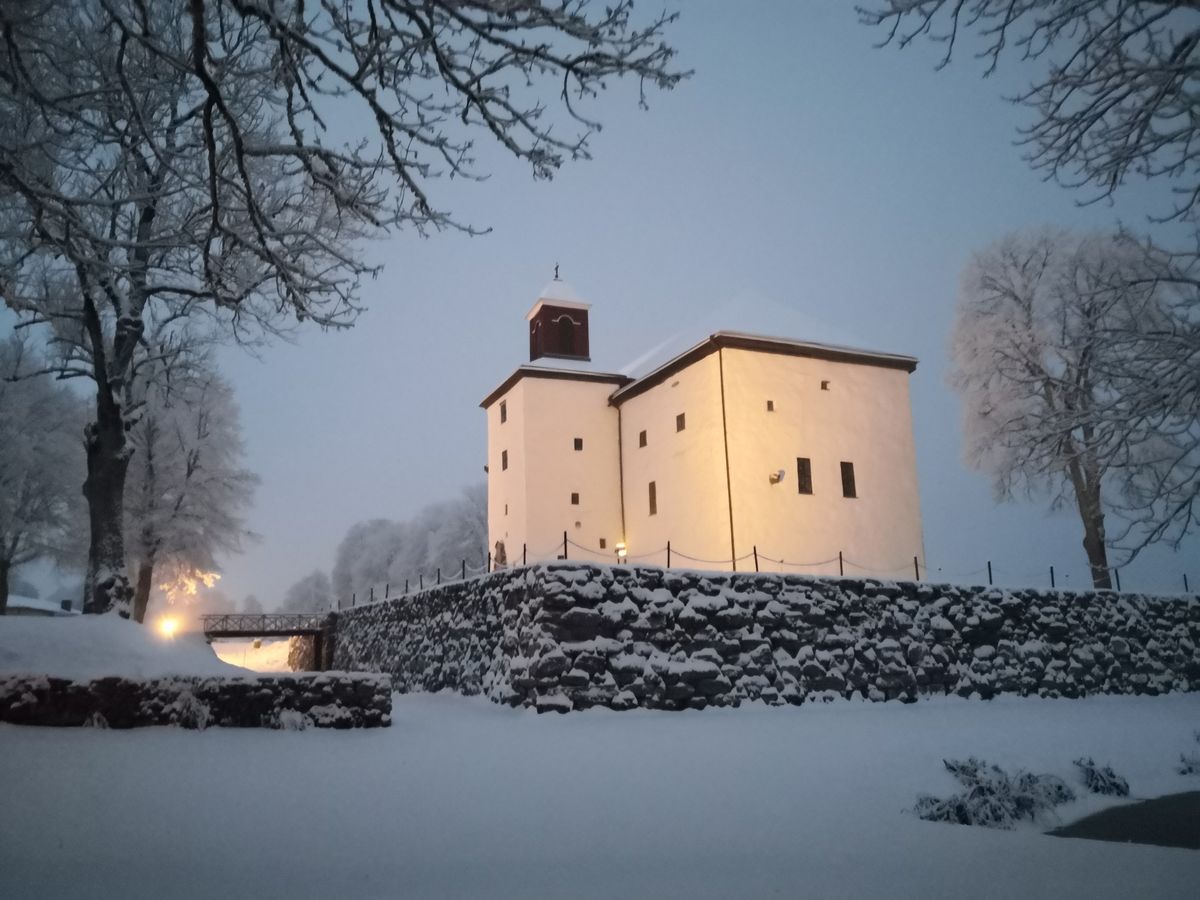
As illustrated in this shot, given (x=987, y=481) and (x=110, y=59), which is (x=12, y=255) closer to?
(x=110, y=59)

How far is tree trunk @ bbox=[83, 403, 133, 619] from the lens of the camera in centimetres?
1312

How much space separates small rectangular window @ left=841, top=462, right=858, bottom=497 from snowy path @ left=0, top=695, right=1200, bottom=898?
12.0 m

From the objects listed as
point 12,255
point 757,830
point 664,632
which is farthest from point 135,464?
point 757,830

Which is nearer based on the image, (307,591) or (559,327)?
(559,327)

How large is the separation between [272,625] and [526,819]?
24251 millimetres

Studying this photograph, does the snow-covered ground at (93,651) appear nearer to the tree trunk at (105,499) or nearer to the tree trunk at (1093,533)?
the tree trunk at (105,499)

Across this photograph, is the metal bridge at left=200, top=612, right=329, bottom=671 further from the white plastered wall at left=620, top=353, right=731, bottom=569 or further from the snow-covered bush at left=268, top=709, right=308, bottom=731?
the snow-covered bush at left=268, top=709, right=308, bottom=731

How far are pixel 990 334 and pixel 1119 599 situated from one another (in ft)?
28.7

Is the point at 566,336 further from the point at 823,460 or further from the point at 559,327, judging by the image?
the point at 823,460

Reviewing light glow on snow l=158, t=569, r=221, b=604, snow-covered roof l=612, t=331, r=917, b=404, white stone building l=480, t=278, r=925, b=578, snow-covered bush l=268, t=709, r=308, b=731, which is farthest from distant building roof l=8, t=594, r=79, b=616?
snow-covered bush l=268, t=709, r=308, b=731

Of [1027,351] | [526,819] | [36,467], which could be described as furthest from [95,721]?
[1027,351]

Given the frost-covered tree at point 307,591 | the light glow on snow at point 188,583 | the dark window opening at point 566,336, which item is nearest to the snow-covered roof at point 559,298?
the dark window opening at point 566,336

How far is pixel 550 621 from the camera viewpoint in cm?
1298

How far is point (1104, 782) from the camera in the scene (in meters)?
7.61
